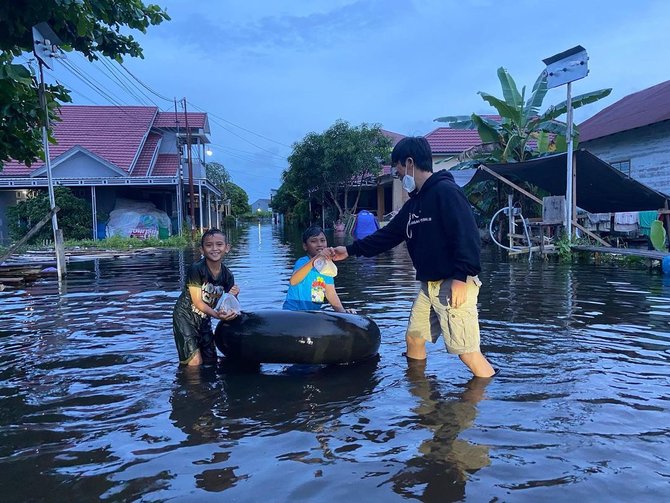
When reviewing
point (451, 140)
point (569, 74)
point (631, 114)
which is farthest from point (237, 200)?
point (569, 74)

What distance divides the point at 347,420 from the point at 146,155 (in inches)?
1214

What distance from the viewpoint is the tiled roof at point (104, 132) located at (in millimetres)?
29375

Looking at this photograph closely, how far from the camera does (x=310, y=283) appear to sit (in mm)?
5684

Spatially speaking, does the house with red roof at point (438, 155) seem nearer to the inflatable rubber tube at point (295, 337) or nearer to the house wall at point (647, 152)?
the house wall at point (647, 152)

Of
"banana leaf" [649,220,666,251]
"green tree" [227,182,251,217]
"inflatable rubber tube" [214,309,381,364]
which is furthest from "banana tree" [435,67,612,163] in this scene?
"green tree" [227,182,251,217]

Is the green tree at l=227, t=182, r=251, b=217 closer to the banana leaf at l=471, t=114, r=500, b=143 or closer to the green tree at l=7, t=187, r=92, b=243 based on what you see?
the green tree at l=7, t=187, r=92, b=243

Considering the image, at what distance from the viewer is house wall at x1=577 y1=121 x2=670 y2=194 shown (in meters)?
19.2

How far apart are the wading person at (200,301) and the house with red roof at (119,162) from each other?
2203cm

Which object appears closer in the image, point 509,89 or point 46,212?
point 509,89

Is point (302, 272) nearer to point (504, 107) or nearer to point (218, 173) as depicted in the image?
point (504, 107)

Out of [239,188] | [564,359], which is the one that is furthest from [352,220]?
[239,188]

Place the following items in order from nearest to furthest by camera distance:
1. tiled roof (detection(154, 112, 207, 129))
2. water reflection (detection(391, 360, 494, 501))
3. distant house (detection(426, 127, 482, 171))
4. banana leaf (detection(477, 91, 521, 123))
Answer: water reflection (detection(391, 360, 494, 501))
banana leaf (detection(477, 91, 521, 123))
distant house (detection(426, 127, 482, 171))
tiled roof (detection(154, 112, 207, 129))

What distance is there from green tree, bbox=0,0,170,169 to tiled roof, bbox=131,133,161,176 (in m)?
23.7

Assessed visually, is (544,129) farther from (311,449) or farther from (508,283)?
(311,449)
